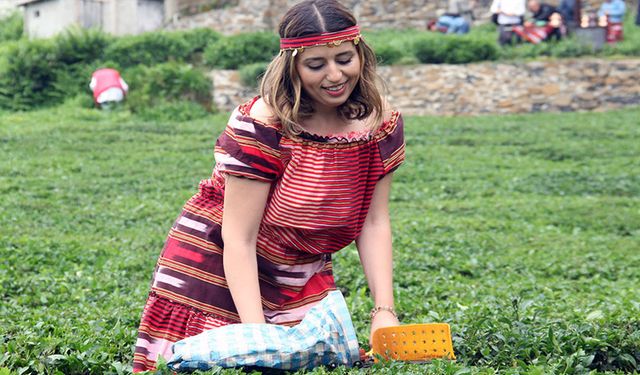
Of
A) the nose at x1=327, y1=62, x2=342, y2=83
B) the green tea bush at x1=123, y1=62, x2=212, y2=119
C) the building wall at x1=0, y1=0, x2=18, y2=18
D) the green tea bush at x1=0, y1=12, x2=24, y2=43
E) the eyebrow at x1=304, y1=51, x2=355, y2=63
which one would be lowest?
the green tea bush at x1=123, y1=62, x2=212, y2=119

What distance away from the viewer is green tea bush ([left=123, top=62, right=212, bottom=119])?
58.1 feet

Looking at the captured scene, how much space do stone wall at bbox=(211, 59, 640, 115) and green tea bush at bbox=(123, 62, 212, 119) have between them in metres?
0.40

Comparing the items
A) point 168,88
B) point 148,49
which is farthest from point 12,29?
point 168,88

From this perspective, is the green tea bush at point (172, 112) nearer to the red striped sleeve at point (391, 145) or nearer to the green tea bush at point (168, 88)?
the green tea bush at point (168, 88)

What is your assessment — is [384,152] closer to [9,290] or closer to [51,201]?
[9,290]

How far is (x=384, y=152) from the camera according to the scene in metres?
3.27

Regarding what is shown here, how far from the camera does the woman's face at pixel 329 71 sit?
10.3ft

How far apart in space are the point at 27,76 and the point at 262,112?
54.9 feet

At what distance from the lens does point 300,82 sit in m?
3.18

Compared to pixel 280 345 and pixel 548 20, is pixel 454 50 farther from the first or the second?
pixel 280 345

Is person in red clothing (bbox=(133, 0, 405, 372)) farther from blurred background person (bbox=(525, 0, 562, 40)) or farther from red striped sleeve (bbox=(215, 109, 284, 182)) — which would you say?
blurred background person (bbox=(525, 0, 562, 40))

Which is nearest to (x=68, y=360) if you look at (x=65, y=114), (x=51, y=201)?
(x=51, y=201)

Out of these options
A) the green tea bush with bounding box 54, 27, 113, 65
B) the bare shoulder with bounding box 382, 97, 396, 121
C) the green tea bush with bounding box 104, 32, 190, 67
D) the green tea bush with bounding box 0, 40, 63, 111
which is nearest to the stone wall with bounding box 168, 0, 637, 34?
the green tea bush with bounding box 104, 32, 190, 67

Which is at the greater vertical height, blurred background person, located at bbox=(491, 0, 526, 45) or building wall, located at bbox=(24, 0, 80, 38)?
building wall, located at bbox=(24, 0, 80, 38)
